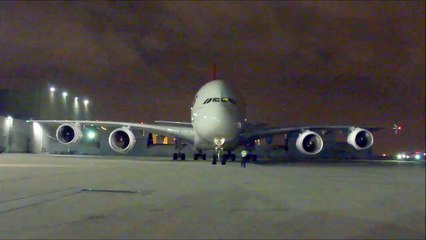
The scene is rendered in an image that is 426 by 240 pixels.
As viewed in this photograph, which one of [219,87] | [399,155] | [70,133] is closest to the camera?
[399,155]

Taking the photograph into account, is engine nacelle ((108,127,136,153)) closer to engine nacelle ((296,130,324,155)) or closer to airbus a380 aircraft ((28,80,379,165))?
airbus a380 aircraft ((28,80,379,165))

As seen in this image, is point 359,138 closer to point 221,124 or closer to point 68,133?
point 221,124


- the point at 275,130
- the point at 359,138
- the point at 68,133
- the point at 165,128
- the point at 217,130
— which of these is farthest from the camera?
the point at 68,133

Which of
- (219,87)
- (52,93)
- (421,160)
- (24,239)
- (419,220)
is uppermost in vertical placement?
(52,93)

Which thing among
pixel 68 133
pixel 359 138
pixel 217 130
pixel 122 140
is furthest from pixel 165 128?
pixel 359 138

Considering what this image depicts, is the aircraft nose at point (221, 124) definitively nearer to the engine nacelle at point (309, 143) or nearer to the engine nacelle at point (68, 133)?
the engine nacelle at point (309, 143)

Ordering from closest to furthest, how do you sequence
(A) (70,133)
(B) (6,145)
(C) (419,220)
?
(C) (419,220) → (A) (70,133) → (B) (6,145)

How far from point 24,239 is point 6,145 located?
4870 cm

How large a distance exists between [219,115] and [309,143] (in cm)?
818

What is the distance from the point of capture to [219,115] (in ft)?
88.1

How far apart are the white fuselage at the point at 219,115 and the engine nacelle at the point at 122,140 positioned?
4708 mm

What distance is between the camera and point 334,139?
43.3 meters

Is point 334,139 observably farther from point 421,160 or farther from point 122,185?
point 421,160

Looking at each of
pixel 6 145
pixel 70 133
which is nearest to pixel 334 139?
pixel 70 133
